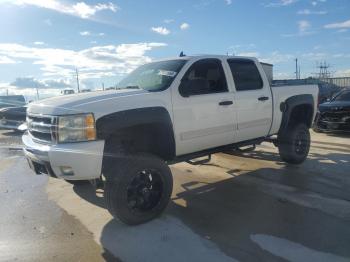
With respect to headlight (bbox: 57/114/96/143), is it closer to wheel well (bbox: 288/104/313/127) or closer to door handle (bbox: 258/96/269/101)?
door handle (bbox: 258/96/269/101)

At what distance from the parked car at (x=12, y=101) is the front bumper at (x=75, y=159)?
1417 centimetres

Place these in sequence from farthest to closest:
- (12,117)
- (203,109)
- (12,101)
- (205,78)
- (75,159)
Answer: (12,101)
(12,117)
(205,78)
(203,109)
(75,159)

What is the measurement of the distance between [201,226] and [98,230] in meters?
1.20

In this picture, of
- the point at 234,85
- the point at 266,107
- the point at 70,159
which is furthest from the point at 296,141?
the point at 70,159

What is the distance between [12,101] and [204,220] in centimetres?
1566

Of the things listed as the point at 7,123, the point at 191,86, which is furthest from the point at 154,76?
the point at 7,123

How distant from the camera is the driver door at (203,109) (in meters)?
5.04

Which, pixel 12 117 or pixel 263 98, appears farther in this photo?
pixel 12 117

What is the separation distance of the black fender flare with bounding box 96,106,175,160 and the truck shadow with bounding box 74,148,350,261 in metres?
0.92

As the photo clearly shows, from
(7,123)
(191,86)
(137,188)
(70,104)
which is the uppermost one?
(191,86)

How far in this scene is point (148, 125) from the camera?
476 centimetres

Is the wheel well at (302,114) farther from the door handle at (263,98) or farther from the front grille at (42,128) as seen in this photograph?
the front grille at (42,128)

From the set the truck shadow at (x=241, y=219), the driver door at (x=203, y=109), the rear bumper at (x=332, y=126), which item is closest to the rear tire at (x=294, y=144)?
the truck shadow at (x=241, y=219)

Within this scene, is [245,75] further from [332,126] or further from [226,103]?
[332,126]
